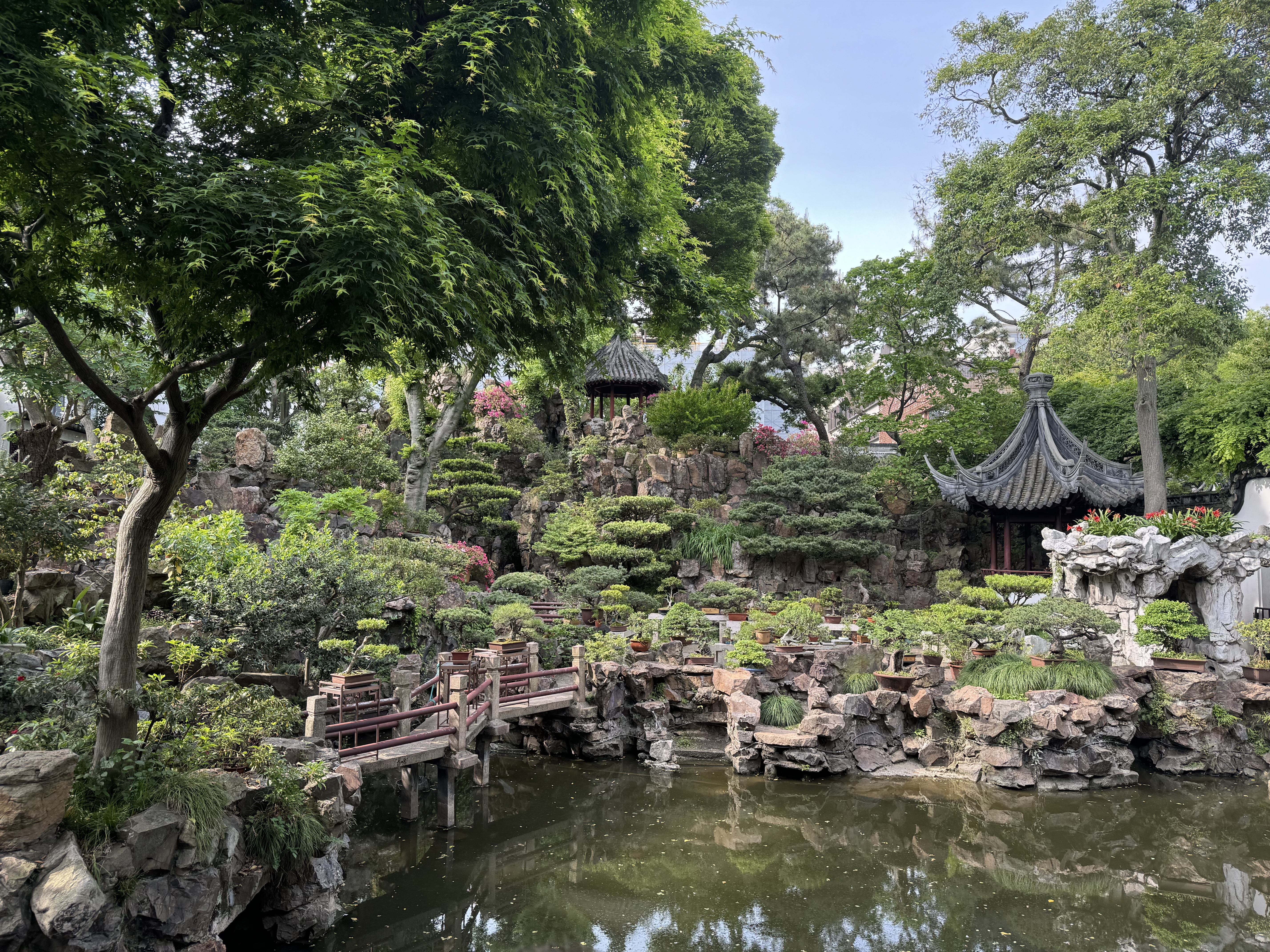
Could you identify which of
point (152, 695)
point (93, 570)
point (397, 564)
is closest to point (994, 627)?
point (397, 564)

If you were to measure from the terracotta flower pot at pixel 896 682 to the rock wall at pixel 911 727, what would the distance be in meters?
0.14

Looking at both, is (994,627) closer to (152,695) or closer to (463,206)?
(463,206)

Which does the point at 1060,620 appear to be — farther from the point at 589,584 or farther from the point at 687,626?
the point at 589,584

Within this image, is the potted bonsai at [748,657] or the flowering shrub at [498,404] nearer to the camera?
the potted bonsai at [748,657]

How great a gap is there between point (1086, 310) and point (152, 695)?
1692 cm

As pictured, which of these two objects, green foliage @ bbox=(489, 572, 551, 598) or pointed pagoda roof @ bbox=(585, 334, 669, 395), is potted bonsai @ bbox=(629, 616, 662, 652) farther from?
pointed pagoda roof @ bbox=(585, 334, 669, 395)

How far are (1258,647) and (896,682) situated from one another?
19.7 ft

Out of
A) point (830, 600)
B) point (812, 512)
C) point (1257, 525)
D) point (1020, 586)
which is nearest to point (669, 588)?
point (830, 600)

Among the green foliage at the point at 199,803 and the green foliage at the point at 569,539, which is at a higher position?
the green foliage at the point at 569,539

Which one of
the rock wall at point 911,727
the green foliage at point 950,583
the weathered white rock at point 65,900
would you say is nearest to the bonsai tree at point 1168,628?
the rock wall at point 911,727

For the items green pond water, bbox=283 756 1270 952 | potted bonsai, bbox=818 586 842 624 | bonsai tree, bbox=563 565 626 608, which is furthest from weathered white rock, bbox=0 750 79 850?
potted bonsai, bbox=818 586 842 624

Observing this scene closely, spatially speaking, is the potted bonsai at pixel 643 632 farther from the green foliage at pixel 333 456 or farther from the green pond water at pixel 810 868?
the green foliage at pixel 333 456

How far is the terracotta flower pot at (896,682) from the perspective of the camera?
12398 millimetres

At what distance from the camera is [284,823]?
6.11 m
